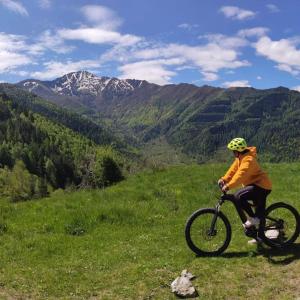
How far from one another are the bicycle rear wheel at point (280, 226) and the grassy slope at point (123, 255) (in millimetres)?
584

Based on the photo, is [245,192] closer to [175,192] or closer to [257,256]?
[257,256]

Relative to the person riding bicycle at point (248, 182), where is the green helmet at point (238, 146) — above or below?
above

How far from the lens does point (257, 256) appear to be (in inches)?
544

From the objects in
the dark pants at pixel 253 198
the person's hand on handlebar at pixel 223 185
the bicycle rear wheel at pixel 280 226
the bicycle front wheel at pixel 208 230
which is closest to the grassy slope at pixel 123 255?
the bicycle front wheel at pixel 208 230

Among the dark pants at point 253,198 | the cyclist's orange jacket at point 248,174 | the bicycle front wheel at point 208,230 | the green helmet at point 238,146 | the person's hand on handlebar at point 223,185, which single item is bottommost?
the bicycle front wheel at point 208,230

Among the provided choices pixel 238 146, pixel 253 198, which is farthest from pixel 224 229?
pixel 238 146

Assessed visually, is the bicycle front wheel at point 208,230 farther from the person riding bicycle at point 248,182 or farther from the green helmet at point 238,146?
the green helmet at point 238,146

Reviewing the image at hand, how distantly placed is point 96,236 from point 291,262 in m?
7.19

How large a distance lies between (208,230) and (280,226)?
91.7 inches

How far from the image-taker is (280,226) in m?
14.7

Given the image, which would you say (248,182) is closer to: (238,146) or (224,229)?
(238,146)

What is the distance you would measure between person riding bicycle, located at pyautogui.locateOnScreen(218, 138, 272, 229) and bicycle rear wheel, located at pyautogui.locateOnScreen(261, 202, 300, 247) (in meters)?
0.46

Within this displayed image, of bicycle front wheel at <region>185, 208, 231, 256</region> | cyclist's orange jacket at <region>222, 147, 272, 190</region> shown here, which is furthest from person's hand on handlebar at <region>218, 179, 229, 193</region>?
bicycle front wheel at <region>185, 208, 231, 256</region>

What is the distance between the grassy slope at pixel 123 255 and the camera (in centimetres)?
1173
